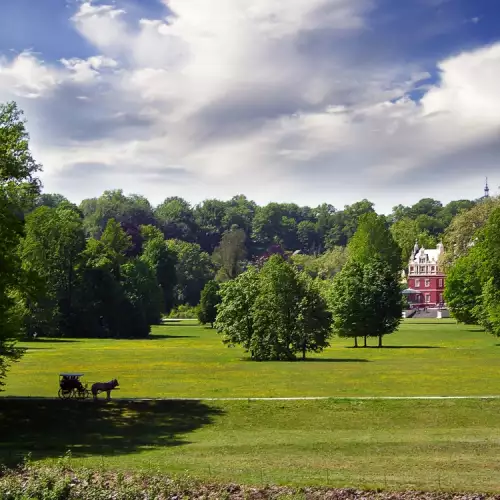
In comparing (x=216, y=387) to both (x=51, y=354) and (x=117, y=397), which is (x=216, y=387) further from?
(x=51, y=354)

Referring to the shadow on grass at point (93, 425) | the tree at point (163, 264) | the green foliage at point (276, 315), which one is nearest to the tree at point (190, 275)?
the tree at point (163, 264)

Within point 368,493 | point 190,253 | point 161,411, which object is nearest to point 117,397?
point 161,411

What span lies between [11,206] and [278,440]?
1575cm

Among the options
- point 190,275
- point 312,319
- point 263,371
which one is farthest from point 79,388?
point 190,275

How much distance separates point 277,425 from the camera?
3228 cm

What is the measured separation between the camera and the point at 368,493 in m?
20.8

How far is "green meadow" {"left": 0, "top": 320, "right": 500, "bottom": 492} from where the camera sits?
2409 cm

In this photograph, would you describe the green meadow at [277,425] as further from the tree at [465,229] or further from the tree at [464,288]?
the tree at [465,229]

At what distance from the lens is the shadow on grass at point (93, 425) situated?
95.0 ft

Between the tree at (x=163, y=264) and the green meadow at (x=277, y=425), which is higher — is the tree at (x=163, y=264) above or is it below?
above

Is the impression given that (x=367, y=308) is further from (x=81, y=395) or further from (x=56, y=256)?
(x=81, y=395)

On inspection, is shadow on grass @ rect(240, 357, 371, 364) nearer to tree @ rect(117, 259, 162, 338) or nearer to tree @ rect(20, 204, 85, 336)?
tree @ rect(20, 204, 85, 336)

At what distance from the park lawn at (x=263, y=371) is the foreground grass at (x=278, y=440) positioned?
11.9ft

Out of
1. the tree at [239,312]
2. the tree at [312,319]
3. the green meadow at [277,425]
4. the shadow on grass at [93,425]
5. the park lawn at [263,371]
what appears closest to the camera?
the green meadow at [277,425]
